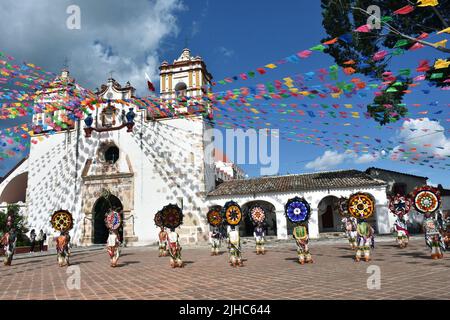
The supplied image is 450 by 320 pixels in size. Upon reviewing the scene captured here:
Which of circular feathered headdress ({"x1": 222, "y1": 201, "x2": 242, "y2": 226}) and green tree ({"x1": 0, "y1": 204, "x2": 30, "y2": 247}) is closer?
circular feathered headdress ({"x1": 222, "y1": 201, "x2": 242, "y2": 226})

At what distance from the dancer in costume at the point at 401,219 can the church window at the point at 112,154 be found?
716 inches

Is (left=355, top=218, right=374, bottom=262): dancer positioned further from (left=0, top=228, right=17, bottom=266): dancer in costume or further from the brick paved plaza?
(left=0, top=228, right=17, bottom=266): dancer in costume

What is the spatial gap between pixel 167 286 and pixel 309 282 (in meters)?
2.96

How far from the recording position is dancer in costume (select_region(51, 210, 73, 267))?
40.1 ft

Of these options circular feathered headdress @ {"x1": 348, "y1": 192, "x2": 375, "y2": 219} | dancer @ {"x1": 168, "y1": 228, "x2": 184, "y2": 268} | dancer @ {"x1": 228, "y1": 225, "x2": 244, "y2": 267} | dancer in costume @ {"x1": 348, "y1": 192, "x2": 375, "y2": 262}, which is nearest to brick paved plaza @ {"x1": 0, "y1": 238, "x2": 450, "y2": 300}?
dancer in costume @ {"x1": 348, "y1": 192, "x2": 375, "y2": 262}

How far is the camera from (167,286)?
6.95 m

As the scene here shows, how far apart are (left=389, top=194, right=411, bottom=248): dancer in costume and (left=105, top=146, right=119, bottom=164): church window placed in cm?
1819

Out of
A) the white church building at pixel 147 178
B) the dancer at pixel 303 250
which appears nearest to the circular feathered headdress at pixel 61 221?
the white church building at pixel 147 178

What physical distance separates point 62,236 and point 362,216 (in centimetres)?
1091

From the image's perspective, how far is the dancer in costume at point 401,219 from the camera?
1361 cm

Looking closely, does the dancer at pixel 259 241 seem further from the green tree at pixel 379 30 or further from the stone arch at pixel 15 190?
the stone arch at pixel 15 190

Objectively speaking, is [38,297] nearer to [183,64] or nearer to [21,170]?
[183,64]

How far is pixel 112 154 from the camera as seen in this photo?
79.4ft

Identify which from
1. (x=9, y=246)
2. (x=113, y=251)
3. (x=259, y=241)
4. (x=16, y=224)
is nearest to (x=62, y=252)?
(x=113, y=251)
